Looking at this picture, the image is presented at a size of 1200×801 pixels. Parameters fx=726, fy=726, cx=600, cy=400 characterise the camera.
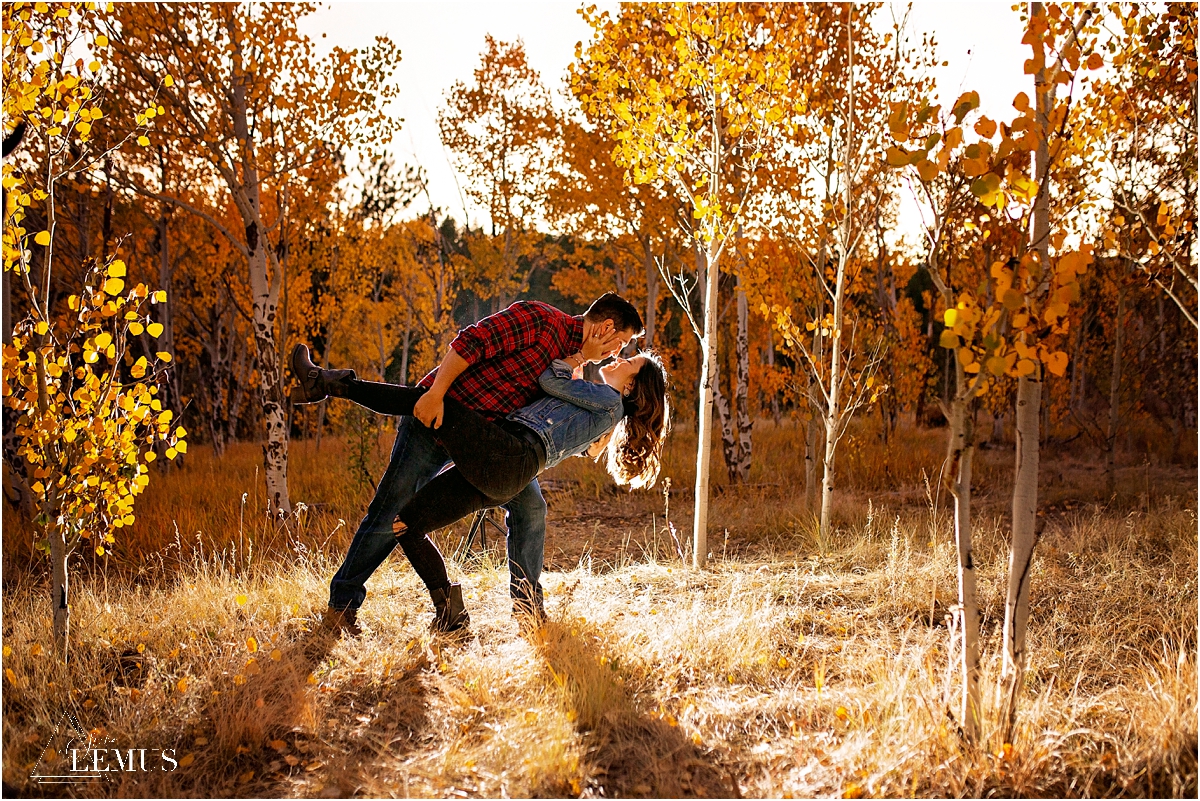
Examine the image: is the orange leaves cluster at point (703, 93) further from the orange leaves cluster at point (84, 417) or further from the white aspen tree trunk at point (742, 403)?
the white aspen tree trunk at point (742, 403)

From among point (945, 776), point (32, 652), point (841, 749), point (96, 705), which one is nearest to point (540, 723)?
point (841, 749)

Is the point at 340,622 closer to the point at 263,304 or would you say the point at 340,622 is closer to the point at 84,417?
the point at 84,417

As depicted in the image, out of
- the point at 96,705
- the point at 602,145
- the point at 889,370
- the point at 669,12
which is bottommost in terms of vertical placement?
the point at 96,705

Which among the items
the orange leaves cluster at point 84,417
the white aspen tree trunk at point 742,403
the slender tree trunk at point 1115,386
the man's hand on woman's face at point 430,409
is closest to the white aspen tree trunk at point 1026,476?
the man's hand on woman's face at point 430,409

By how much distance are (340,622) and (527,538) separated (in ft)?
2.95

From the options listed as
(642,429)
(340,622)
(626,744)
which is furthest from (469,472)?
(626,744)

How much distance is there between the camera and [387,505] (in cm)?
322

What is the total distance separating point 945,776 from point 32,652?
135 inches

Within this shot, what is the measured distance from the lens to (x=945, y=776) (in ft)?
6.83

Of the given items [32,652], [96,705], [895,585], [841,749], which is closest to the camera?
[841,749]

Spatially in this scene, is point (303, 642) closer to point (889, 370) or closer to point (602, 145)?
point (602, 145)

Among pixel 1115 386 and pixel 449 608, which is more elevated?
pixel 1115 386

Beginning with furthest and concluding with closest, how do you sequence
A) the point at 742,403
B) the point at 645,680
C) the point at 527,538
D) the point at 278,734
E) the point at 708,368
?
the point at 742,403 < the point at 708,368 < the point at 527,538 < the point at 645,680 < the point at 278,734

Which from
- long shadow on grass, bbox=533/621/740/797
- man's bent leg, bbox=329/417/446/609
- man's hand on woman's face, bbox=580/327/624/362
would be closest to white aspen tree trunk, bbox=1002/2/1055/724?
long shadow on grass, bbox=533/621/740/797
